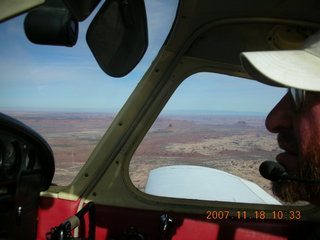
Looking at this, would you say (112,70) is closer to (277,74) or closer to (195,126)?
(195,126)

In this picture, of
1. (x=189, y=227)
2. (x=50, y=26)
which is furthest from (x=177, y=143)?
(x=50, y=26)

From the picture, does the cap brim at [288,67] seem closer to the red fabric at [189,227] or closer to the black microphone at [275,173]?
the black microphone at [275,173]

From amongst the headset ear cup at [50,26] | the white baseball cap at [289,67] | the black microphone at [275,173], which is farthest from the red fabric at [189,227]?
the headset ear cup at [50,26]

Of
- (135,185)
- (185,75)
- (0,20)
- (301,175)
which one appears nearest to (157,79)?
(185,75)

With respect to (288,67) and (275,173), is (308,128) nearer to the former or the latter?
(275,173)

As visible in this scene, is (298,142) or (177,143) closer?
(298,142)

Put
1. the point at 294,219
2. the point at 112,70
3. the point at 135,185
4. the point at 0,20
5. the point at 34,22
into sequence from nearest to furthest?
the point at 0,20
the point at 34,22
the point at 112,70
the point at 294,219
the point at 135,185

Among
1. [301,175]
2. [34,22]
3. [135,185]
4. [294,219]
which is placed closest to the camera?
[34,22]
